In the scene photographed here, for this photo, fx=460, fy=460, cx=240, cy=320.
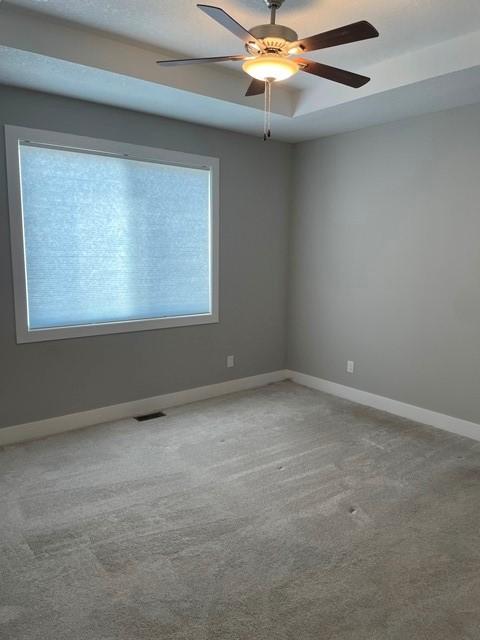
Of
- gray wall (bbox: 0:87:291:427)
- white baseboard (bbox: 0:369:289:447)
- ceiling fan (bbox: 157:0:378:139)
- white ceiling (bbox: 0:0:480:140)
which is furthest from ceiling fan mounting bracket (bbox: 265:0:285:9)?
white baseboard (bbox: 0:369:289:447)

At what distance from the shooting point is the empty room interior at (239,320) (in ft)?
6.75

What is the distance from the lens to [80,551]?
88.2 inches

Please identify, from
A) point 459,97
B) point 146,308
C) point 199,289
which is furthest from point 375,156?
point 146,308

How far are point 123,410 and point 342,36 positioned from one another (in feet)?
10.5

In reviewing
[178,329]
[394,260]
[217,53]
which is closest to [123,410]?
[178,329]

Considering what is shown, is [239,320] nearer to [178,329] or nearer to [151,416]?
[178,329]

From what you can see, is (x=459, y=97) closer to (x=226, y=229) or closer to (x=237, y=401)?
(x=226, y=229)

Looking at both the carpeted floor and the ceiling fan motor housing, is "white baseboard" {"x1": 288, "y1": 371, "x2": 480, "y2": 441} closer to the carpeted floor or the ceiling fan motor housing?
the carpeted floor

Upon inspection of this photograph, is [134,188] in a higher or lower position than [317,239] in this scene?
higher

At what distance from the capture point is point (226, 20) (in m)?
1.95

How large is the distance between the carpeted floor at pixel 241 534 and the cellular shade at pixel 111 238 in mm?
1076

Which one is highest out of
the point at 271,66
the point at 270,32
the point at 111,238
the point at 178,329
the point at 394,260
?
the point at 270,32

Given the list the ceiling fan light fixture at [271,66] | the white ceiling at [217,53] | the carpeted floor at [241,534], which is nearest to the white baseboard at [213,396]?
the carpeted floor at [241,534]

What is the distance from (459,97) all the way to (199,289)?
260cm
